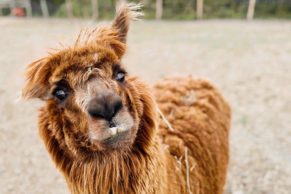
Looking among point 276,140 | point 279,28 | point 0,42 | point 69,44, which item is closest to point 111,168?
point 69,44

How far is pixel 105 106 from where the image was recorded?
211cm

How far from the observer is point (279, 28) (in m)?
15.4

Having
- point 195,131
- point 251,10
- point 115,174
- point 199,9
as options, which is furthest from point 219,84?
point 199,9

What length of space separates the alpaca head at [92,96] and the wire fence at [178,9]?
15579 millimetres

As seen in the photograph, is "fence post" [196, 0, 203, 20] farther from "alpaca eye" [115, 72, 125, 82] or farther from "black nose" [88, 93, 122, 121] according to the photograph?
"black nose" [88, 93, 122, 121]

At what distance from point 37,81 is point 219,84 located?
6.30 m

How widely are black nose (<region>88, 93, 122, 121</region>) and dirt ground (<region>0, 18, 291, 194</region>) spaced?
60 centimetres

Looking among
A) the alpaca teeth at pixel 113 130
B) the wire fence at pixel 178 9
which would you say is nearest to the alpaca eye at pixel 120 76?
the alpaca teeth at pixel 113 130

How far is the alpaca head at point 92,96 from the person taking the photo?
2189mm

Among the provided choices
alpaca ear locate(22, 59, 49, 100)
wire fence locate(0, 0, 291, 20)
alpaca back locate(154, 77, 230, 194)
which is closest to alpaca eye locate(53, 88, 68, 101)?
alpaca ear locate(22, 59, 49, 100)

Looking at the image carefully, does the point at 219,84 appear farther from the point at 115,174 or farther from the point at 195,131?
the point at 115,174

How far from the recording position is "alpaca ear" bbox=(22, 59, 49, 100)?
249 cm

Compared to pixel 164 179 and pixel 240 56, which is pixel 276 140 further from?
pixel 240 56

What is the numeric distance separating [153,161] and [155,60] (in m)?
9.16
